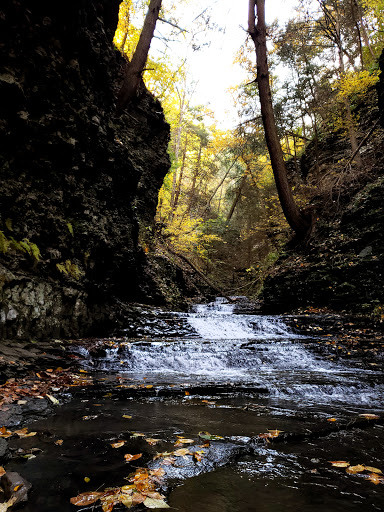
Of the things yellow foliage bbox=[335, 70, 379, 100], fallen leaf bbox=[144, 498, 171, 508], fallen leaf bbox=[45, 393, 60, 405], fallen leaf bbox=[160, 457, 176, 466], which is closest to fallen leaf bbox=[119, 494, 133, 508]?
fallen leaf bbox=[144, 498, 171, 508]

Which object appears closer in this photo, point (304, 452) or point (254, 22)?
point (304, 452)

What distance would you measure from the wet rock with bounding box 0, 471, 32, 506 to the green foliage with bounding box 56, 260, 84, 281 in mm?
5518

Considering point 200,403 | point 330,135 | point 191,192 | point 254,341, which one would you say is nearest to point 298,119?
point 330,135

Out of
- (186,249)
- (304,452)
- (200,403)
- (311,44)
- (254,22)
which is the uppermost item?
(311,44)

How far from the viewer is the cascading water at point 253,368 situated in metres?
3.72

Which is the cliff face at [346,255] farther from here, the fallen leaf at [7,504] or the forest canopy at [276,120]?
the fallen leaf at [7,504]

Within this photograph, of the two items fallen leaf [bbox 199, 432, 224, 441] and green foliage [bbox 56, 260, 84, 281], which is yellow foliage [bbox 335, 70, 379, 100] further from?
fallen leaf [bbox 199, 432, 224, 441]

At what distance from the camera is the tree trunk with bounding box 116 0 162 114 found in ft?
29.3

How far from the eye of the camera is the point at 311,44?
1434 cm

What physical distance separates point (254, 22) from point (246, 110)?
19.3 feet

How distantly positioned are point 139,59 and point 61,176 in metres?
4.83

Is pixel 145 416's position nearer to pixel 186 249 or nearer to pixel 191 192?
pixel 186 249

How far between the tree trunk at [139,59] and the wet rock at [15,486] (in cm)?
1015

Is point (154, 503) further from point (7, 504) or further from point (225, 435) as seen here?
point (225, 435)
